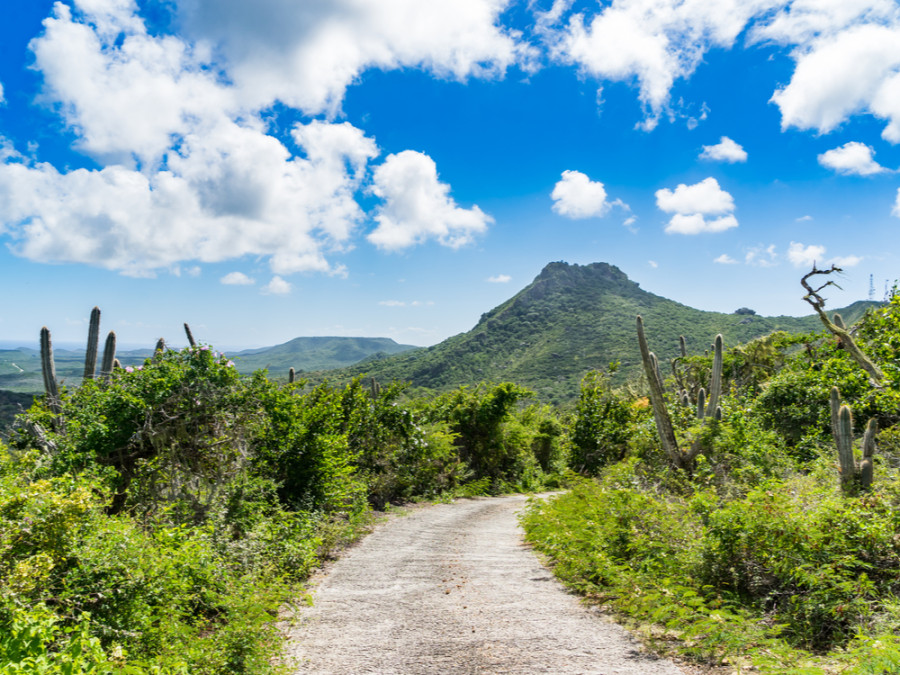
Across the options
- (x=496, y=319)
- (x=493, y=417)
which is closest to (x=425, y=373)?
(x=496, y=319)

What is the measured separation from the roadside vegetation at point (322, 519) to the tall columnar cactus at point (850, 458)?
0.07 ft

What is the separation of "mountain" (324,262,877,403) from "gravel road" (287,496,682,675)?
52.2 metres

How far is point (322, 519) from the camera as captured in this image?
992 cm

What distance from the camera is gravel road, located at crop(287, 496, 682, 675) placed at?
184 inches

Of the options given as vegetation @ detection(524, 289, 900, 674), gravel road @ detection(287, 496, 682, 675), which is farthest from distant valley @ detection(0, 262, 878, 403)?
gravel road @ detection(287, 496, 682, 675)

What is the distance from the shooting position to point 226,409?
8.97m

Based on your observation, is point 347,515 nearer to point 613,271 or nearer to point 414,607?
point 414,607

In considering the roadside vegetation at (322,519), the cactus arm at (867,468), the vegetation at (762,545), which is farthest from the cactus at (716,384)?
the cactus arm at (867,468)

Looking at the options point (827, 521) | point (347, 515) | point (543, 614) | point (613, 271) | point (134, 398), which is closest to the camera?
point (827, 521)

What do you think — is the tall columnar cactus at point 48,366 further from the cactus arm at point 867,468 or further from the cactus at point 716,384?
the cactus at point 716,384

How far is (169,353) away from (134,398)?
1.08 metres

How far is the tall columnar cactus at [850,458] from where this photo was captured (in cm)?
644

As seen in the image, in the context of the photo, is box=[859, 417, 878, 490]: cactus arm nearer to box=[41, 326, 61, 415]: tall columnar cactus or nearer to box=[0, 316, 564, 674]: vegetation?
box=[0, 316, 564, 674]: vegetation

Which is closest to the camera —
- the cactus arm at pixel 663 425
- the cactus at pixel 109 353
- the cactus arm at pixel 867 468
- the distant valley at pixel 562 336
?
the cactus arm at pixel 867 468
